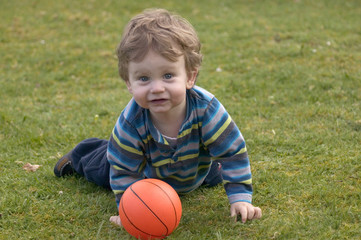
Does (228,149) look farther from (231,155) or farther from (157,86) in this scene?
(157,86)

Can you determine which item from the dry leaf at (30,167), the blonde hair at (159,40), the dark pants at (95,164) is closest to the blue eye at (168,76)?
the blonde hair at (159,40)

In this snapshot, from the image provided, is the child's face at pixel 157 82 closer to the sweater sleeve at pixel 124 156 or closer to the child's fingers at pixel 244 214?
the sweater sleeve at pixel 124 156

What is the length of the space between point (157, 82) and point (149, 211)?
2.65 feet

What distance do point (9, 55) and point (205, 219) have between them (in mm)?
6092

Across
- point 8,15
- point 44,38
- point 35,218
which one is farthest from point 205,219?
point 8,15

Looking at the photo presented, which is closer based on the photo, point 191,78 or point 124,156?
point 191,78

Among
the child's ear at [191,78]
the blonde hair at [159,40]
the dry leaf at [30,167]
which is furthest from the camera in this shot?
the dry leaf at [30,167]

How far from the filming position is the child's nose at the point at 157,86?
296 centimetres

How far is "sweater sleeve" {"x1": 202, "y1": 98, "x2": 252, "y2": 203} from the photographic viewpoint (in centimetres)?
330

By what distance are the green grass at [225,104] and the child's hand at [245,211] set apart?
6 cm

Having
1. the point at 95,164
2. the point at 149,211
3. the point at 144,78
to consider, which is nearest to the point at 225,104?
the point at 95,164

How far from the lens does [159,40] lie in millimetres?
2955

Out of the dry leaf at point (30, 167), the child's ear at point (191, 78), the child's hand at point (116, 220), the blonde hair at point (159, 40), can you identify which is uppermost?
the blonde hair at point (159, 40)

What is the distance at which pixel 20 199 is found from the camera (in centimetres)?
374
